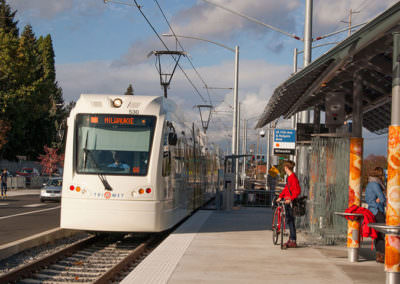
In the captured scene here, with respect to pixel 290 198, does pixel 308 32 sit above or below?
above

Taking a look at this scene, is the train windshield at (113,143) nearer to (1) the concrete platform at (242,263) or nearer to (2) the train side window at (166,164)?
(2) the train side window at (166,164)

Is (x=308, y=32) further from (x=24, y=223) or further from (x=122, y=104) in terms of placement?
(x=24, y=223)

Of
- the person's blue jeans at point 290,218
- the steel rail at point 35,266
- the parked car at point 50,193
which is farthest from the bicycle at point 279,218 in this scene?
the parked car at point 50,193

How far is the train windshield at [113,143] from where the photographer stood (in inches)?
543

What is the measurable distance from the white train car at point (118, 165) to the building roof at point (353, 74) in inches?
109

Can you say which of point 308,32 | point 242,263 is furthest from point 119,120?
point 308,32

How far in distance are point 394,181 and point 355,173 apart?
11.3 ft

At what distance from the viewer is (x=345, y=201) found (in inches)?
508

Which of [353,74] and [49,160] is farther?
[49,160]

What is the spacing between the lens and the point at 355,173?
11055 mm

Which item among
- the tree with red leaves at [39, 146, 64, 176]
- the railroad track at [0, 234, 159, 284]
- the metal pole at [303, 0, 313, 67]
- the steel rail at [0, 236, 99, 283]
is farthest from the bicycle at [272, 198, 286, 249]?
the tree with red leaves at [39, 146, 64, 176]

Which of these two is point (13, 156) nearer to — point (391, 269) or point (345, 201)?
point (345, 201)

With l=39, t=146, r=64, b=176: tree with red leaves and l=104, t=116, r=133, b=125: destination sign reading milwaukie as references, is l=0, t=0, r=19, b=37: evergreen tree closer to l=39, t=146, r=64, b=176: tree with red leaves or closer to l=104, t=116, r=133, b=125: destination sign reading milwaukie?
l=39, t=146, r=64, b=176: tree with red leaves

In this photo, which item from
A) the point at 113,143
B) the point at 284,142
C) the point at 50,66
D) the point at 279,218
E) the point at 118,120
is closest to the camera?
the point at 279,218
